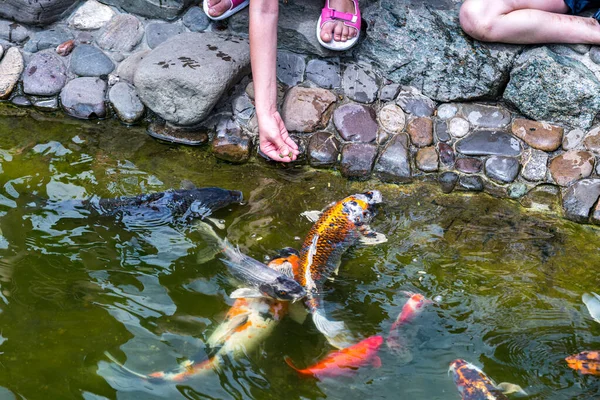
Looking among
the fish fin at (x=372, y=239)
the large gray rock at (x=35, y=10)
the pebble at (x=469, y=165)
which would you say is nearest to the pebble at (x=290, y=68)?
the pebble at (x=469, y=165)

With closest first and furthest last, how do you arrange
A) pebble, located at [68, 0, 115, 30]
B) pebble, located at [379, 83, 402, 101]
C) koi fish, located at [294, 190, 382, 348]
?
1. koi fish, located at [294, 190, 382, 348]
2. pebble, located at [379, 83, 402, 101]
3. pebble, located at [68, 0, 115, 30]

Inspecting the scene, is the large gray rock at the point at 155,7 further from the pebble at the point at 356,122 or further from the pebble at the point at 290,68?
the pebble at the point at 356,122

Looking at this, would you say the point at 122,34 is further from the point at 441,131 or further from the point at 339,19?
the point at 441,131

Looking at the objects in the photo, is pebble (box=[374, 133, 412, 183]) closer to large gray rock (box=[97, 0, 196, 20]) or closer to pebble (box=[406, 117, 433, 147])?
pebble (box=[406, 117, 433, 147])

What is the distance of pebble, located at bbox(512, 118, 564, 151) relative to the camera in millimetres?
5094

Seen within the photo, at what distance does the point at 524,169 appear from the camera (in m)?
5.03

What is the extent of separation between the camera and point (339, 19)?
5.34 m

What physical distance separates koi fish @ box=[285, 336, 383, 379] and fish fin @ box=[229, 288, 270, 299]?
48 centimetres

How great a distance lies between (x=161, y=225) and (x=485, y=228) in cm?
246

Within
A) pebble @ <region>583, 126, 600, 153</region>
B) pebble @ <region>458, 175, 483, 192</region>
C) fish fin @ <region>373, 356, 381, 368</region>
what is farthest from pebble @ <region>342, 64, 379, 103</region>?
fish fin @ <region>373, 356, 381, 368</region>

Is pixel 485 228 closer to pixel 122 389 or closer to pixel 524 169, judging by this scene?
pixel 524 169

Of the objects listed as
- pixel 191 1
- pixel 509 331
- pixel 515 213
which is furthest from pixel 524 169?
pixel 191 1

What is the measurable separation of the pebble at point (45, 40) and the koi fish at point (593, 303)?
5176mm

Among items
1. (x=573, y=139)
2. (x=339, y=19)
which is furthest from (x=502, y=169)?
(x=339, y=19)
